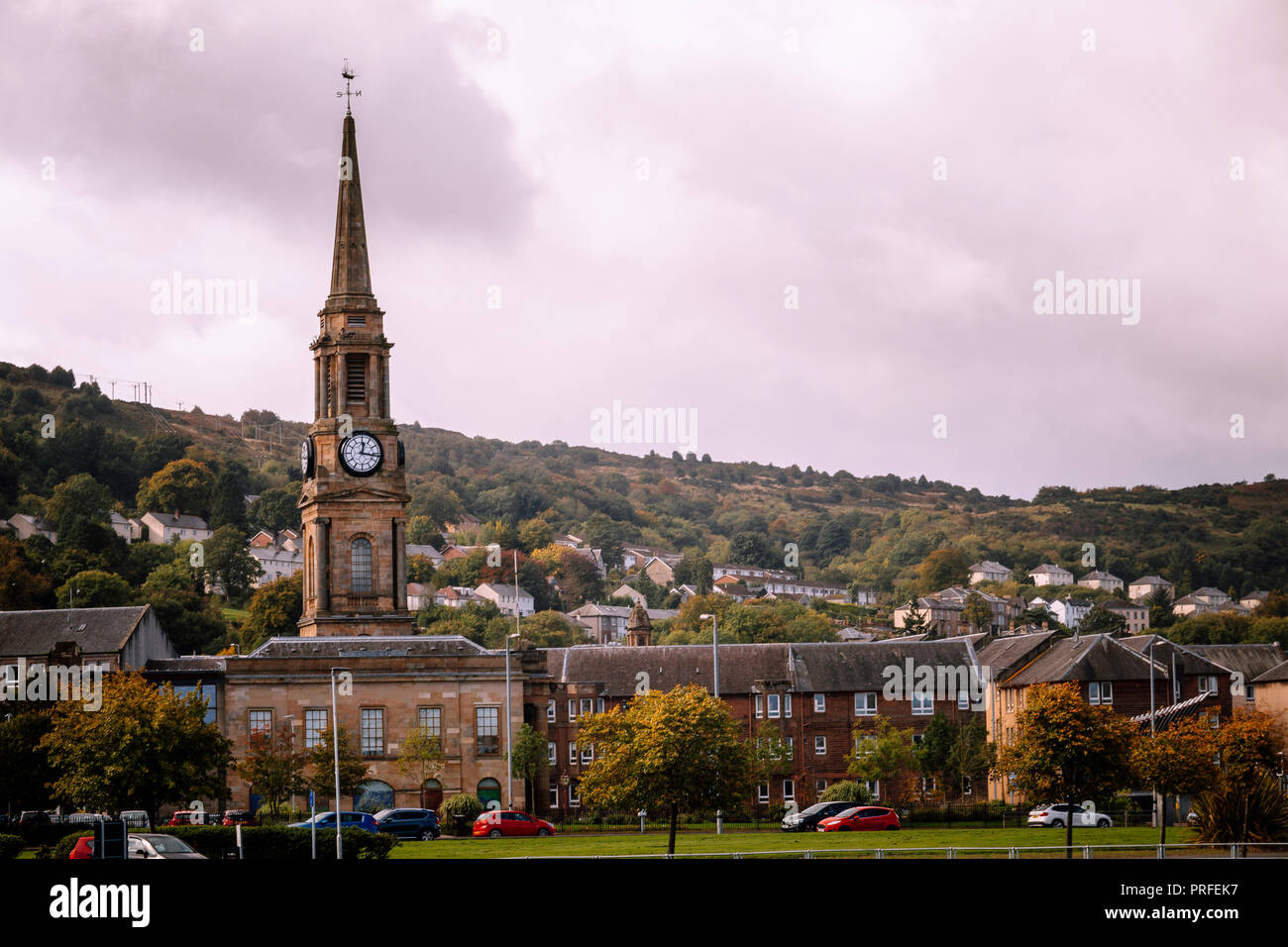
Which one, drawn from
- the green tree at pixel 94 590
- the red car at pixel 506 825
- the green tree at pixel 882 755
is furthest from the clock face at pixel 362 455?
the green tree at pixel 94 590

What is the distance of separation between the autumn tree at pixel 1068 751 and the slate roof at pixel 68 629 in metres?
51.1

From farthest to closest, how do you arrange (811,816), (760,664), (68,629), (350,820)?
(760,664), (68,629), (811,816), (350,820)

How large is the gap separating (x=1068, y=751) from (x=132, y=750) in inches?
1334

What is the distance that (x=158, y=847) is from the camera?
46.2m

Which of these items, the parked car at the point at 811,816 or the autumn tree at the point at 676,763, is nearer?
the autumn tree at the point at 676,763

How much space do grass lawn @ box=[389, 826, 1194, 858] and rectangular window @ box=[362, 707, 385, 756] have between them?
14244mm

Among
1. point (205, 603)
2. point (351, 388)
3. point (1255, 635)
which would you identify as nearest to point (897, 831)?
point (351, 388)

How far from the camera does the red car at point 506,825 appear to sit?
69.6m

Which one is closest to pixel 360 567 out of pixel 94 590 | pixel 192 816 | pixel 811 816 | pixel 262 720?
pixel 262 720

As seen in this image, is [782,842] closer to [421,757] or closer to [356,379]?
[421,757]

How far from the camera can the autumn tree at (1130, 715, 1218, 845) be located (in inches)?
2386

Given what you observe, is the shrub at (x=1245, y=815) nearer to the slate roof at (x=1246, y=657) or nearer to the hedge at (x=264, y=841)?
the hedge at (x=264, y=841)

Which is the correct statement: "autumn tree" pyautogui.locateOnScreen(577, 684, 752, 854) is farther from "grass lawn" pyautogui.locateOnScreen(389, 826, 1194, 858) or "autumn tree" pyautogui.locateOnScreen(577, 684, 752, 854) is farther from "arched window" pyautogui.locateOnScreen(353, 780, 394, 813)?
"arched window" pyautogui.locateOnScreen(353, 780, 394, 813)

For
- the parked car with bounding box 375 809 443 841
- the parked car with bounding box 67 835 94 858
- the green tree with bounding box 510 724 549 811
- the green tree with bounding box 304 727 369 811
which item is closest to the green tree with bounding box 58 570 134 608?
the green tree with bounding box 510 724 549 811
